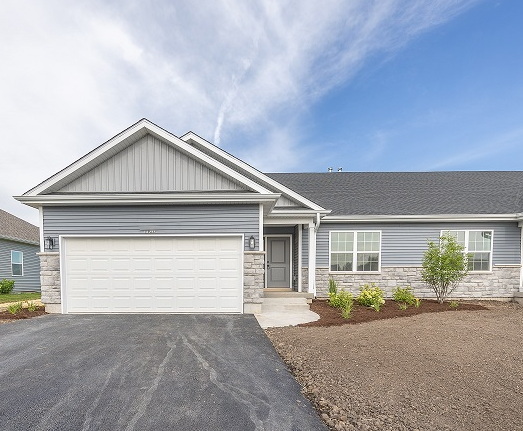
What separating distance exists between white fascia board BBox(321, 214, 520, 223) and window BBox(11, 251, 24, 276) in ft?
59.4

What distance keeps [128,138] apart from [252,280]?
533cm

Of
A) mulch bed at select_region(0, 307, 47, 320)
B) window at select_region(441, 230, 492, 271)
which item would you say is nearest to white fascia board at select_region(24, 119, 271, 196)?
mulch bed at select_region(0, 307, 47, 320)

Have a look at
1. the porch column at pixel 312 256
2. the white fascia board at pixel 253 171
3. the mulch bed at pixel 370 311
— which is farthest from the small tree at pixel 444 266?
the white fascia board at pixel 253 171

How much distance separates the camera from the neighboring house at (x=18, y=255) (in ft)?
51.4

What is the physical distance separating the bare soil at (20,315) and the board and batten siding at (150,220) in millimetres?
1914

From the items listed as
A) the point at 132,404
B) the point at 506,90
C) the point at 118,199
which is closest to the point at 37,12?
the point at 118,199

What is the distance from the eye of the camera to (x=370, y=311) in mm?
8078

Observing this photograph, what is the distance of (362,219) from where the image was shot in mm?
10484

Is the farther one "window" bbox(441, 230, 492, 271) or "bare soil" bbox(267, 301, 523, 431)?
"window" bbox(441, 230, 492, 271)

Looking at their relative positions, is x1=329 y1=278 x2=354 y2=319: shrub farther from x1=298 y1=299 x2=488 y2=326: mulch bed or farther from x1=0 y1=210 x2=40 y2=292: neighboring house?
x1=0 y1=210 x2=40 y2=292: neighboring house

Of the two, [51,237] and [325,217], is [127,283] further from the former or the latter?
[325,217]

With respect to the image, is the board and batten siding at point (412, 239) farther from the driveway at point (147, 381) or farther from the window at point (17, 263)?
the window at point (17, 263)

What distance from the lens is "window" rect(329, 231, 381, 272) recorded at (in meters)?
10.6

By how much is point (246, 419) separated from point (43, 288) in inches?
299
